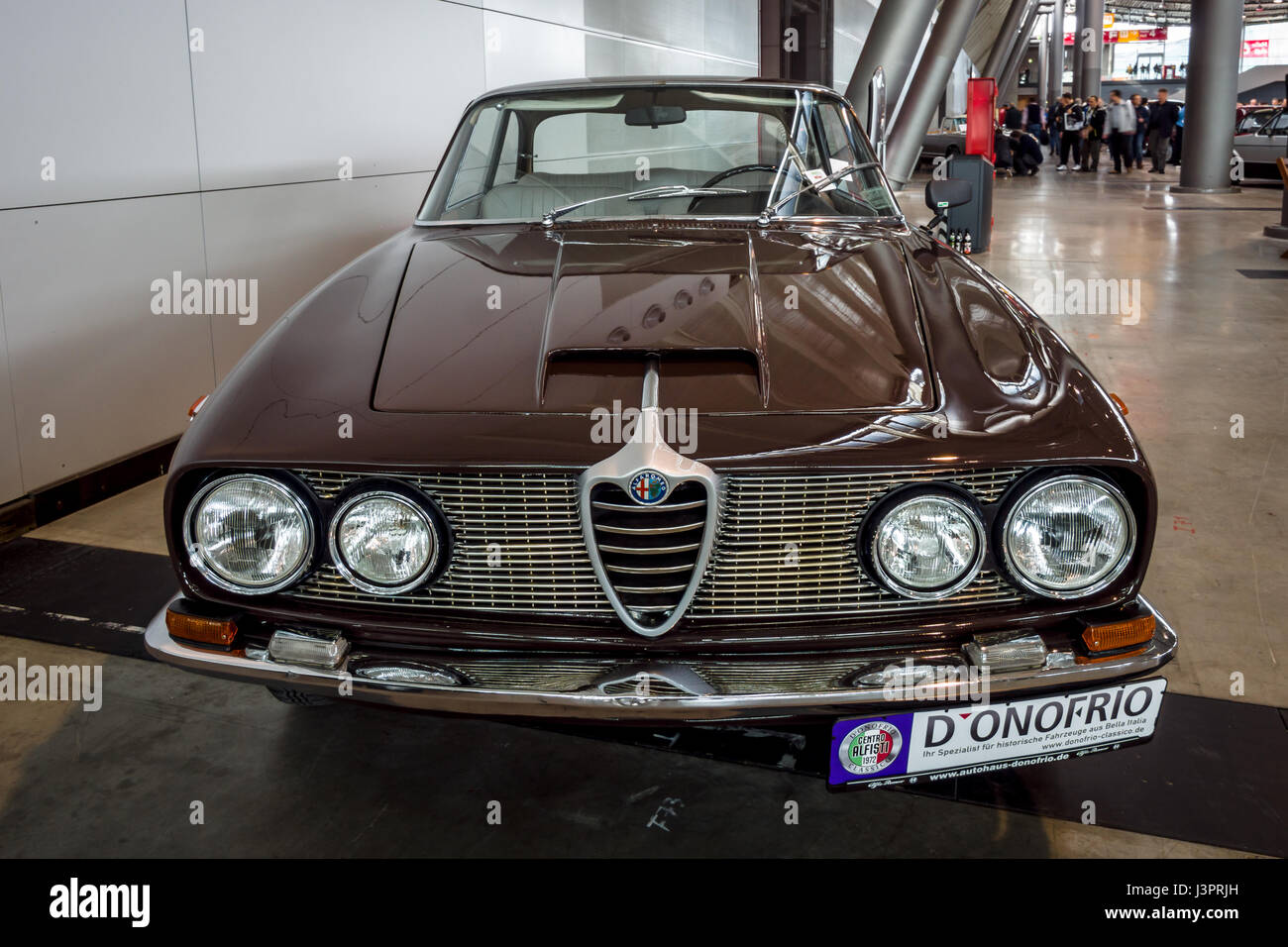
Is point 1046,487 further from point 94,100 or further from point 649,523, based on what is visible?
point 94,100

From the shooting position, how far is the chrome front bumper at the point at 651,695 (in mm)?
1646

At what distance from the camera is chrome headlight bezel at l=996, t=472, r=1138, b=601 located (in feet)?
5.69

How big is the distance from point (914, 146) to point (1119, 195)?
531 centimetres

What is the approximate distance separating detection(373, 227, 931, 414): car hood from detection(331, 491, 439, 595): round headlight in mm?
174

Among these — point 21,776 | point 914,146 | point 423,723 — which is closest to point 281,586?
point 423,723

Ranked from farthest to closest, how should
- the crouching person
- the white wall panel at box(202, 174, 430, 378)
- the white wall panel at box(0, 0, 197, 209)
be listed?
1. the crouching person
2. the white wall panel at box(202, 174, 430, 378)
3. the white wall panel at box(0, 0, 197, 209)

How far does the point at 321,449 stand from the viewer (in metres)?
1.73

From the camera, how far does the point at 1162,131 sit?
61.9ft

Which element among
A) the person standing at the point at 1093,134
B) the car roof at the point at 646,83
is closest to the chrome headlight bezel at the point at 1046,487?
the car roof at the point at 646,83

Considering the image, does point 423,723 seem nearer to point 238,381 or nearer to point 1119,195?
point 238,381

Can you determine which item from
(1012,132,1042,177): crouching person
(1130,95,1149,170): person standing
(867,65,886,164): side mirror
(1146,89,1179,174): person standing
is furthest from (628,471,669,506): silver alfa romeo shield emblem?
(1130,95,1149,170): person standing

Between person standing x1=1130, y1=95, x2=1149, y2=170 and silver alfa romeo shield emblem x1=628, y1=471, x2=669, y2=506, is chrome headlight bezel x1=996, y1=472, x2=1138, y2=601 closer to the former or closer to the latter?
silver alfa romeo shield emblem x1=628, y1=471, x2=669, y2=506

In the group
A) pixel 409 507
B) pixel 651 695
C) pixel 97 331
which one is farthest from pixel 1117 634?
pixel 97 331

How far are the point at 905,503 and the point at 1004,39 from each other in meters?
43.2
